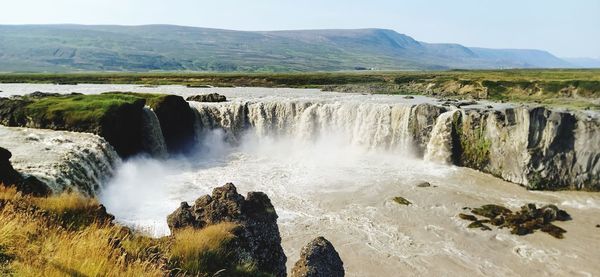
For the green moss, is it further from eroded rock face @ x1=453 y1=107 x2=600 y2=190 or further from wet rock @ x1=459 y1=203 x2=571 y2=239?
eroded rock face @ x1=453 y1=107 x2=600 y2=190

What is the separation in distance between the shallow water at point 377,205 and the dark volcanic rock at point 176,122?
2716mm

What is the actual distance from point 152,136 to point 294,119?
16934mm

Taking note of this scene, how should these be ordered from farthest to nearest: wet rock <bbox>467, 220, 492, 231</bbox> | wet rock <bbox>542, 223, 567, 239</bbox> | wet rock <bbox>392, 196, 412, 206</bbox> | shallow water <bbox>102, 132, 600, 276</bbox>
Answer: wet rock <bbox>392, 196, 412, 206</bbox>
wet rock <bbox>467, 220, 492, 231</bbox>
wet rock <bbox>542, 223, 567, 239</bbox>
shallow water <bbox>102, 132, 600, 276</bbox>

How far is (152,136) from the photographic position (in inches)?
1825

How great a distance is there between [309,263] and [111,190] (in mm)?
27187

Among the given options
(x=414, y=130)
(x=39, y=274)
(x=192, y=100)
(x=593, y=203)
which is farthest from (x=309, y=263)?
(x=192, y=100)

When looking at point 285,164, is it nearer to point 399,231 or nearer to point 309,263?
point 399,231

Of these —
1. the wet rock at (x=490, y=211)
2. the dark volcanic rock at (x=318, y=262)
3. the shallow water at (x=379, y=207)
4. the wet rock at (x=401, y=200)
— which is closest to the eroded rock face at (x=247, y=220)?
the dark volcanic rock at (x=318, y=262)

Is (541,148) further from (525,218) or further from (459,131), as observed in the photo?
(525,218)

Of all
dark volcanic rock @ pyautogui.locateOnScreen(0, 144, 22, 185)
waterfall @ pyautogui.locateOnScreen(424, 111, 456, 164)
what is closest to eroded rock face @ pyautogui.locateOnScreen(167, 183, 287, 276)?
dark volcanic rock @ pyautogui.locateOnScreen(0, 144, 22, 185)

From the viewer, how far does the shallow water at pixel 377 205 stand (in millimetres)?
23875

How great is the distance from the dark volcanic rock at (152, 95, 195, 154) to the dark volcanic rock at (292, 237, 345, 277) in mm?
41743

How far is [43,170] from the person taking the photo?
26.6 meters

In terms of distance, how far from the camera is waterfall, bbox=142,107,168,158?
150ft
